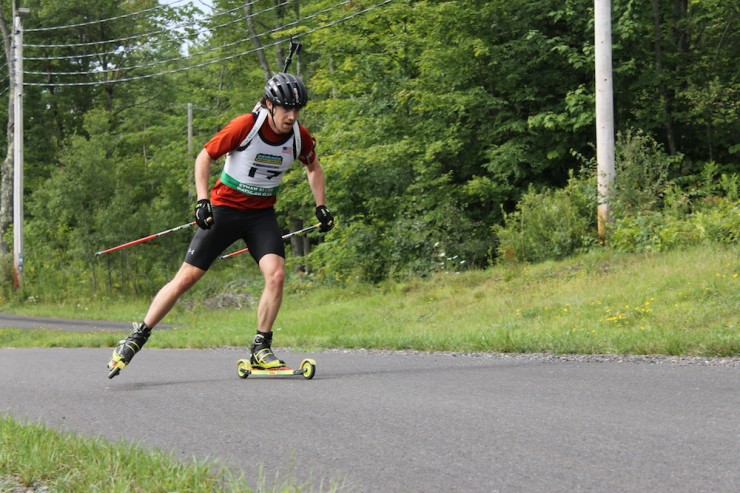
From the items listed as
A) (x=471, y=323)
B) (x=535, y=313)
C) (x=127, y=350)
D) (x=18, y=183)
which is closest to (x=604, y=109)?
(x=535, y=313)

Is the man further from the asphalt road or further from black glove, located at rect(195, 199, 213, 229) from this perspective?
the asphalt road

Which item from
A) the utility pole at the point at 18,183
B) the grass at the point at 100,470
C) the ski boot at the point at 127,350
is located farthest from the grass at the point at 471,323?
the utility pole at the point at 18,183

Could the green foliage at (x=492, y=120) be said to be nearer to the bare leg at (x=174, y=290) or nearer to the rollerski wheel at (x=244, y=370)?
the rollerski wheel at (x=244, y=370)

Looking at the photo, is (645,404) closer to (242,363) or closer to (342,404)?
(342,404)

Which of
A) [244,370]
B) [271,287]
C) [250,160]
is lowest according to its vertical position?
[244,370]

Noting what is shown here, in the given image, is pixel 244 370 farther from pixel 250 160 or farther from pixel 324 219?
pixel 250 160

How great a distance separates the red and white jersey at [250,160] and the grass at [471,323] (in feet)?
8.76

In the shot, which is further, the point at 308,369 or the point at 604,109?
the point at 604,109

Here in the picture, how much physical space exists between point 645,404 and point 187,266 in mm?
3705

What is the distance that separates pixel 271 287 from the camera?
7.38m

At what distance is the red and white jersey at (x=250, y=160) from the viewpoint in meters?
7.17

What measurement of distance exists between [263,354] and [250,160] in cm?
152

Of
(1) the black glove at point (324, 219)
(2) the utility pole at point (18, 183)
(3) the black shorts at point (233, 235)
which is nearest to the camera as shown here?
(3) the black shorts at point (233, 235)

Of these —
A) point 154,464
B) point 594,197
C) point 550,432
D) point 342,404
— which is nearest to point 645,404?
point 550,432
